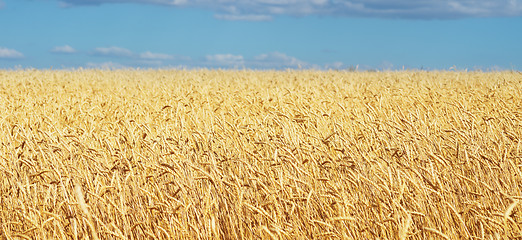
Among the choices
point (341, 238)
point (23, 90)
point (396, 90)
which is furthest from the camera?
point (23, 90)

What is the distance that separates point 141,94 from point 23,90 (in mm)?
3202

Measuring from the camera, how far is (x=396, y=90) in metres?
10.5

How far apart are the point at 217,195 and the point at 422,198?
47.0 inches

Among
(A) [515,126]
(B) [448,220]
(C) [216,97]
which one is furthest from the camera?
(C) [216,97]

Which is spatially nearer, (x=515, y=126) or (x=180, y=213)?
(x=180, y=213)

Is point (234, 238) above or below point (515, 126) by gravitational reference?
below

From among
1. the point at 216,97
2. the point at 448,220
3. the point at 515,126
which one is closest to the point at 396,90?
the point at 216,97

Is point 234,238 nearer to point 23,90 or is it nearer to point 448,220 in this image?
point 448,220

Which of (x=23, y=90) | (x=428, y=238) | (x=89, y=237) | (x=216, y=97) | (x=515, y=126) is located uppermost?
(x=23, y=90)

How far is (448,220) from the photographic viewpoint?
115 inches

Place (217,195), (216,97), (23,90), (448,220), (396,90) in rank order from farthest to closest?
(23,90)
(396,90)
(216,97)
(217,195)
(448,220)

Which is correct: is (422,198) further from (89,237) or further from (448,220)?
(89,237)

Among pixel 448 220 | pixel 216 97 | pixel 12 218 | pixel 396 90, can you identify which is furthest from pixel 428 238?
pixel 396 90

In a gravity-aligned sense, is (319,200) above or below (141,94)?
below
